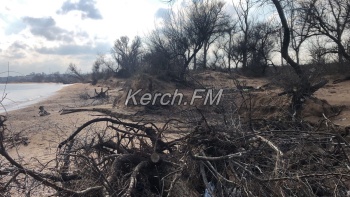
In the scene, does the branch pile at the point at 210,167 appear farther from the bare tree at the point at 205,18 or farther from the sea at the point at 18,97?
the bare tree at the point at 205,18

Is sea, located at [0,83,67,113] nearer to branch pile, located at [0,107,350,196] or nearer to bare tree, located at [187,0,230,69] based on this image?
branch pile, located at [0,107,350,196]

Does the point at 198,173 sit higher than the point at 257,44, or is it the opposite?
the point at 257,44

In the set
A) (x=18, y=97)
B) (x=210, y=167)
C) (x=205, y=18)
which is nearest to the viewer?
(x=210, y=167)

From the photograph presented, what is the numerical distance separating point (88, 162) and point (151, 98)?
11900mm

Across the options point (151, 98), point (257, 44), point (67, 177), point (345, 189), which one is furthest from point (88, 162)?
point (257, 44)

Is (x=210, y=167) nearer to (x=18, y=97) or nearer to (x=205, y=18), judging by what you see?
(x=205, y=18)

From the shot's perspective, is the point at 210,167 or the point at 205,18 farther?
the point at 205,18

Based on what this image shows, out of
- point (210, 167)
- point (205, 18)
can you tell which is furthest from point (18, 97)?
point (210, 167)

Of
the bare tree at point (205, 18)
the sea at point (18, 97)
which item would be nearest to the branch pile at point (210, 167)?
the sea at point (18, 97)

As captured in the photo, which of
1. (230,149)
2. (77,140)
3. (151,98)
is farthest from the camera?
(151,98)

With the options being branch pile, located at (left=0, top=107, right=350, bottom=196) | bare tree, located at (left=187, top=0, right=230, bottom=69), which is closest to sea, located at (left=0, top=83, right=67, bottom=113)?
branch pile, located at (left=0, top=107, right=350, bottom=196)

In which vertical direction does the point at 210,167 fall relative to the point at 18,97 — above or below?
above

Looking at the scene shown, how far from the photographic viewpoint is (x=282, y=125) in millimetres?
5348

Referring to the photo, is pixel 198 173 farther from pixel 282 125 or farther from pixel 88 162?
pixel 282 125
